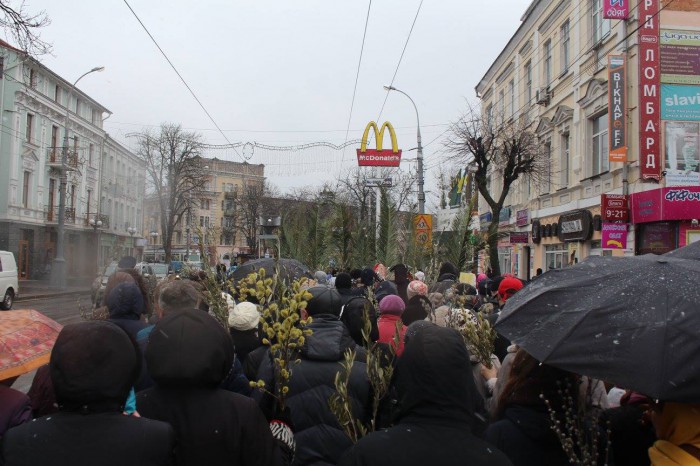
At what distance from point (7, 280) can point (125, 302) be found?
61.5 feet

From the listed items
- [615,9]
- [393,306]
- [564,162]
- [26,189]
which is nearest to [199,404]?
[393,306]

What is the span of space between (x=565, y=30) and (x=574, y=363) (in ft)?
76.0

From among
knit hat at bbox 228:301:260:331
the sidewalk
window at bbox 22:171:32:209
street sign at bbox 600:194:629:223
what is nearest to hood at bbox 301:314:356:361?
knit hat at bbox 228:301:260:331

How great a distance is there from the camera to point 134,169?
177 ft

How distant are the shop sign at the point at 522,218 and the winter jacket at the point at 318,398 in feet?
82.4

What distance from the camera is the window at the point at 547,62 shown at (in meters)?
24.1

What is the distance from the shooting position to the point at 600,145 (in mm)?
19688

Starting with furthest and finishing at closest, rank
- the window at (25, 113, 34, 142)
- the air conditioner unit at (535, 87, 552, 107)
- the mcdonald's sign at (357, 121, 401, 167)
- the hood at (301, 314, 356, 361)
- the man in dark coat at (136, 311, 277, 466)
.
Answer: the window at (25, 113, 34, 142)
the air conditioner unit at (535, 87, 552, 107)
the mcdonald's sign at (357, 121, 401, 167)
the hood at (301, 314, 356, 361)
the man in dark coat at (136, 311, 277, 466)

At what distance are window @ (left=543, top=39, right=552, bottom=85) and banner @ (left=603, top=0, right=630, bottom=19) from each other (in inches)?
285

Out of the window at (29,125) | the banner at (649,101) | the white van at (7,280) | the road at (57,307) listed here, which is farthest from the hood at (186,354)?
the window at (29,125)

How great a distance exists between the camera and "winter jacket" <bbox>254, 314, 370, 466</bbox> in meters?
2.87

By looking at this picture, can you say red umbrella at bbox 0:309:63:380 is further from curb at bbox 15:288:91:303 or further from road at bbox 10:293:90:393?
curb at bbox 15:288:91:303

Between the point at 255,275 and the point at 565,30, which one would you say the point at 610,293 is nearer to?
the point at 255,275

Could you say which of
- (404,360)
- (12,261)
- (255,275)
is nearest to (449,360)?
(404,360)
